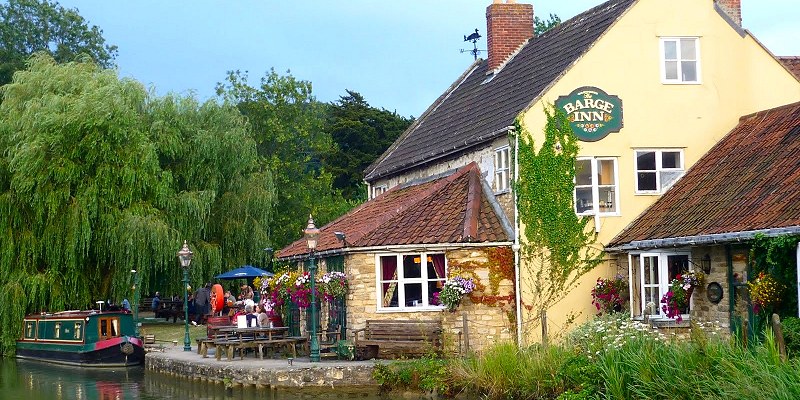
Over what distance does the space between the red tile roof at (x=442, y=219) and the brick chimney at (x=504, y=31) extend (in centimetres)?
554

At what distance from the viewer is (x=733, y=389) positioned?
14.7 m

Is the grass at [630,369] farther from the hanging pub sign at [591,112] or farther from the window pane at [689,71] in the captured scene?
the window pane at [689,71]

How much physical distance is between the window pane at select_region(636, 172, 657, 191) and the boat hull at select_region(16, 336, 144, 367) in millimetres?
15392

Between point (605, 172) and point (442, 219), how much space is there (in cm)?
412

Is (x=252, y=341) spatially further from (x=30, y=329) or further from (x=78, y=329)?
(x=30, y=329)

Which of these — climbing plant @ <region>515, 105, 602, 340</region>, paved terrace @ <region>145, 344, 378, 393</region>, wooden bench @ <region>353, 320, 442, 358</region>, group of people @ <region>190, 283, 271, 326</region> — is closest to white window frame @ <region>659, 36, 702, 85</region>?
climbing plant @ <region>515, 105, 602, 340</region>

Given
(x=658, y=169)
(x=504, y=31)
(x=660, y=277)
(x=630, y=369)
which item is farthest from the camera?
(x=504, y=31)

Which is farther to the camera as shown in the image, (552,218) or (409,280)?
(552,218)

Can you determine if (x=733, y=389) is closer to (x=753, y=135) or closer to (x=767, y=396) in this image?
(x=767, y=396)

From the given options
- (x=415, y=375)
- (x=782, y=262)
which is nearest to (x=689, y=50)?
(x=782, y=262)

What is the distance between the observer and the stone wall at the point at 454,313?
25938 millimetres

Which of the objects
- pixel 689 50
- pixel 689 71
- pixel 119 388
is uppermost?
pixel 689 50

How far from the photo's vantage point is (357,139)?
62.6 m

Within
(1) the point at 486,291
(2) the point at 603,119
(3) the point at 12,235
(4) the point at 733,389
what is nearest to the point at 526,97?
(2) the point at 603,119
